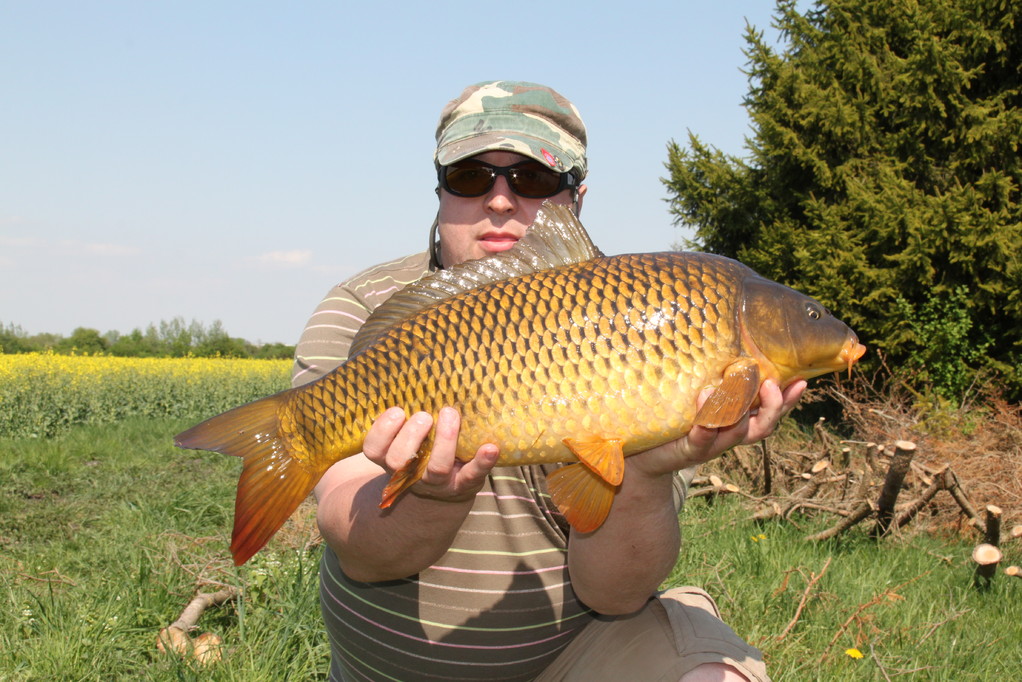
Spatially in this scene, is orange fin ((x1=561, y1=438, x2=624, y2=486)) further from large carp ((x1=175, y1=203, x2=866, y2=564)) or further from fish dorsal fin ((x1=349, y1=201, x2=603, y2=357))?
fish dorsal fin ((x1=349, y1=201, x2=603, y2=357))

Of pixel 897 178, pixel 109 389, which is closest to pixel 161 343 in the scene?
pixel 109 389

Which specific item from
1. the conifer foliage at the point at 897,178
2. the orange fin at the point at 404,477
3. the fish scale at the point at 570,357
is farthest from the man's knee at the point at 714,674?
the conifer foliage at the point at 897,178

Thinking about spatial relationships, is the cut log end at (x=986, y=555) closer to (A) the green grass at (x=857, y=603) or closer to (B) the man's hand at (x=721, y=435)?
(A) the green grass at (x=857, y=603)

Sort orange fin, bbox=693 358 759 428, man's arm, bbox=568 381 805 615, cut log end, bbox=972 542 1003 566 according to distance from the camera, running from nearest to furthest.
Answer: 1. orange fin, bbox=693 358 759 428
2. man's arm, bbox=568 381 805 615
3. cut log end, bbox=972 542 1003 566

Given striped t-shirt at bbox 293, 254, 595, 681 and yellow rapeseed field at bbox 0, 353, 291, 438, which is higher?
yellow rapeseed field at bbox 0, 353, 291, 438

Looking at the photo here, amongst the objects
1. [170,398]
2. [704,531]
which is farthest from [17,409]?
[704,531]

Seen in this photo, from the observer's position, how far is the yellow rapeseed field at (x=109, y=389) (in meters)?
12.3

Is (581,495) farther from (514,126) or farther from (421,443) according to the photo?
(514,126)

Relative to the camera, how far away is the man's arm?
149 centimetres

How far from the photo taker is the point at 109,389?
14562 millimetres

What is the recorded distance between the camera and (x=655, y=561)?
1.82 m

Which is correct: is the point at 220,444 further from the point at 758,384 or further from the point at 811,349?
the point at 811,349

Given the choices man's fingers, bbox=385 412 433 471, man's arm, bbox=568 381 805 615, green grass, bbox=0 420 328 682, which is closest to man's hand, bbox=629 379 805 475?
man's arm, bbox=568 381 805 615

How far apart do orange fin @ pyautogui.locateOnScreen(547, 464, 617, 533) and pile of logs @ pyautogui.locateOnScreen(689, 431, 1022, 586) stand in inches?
106
